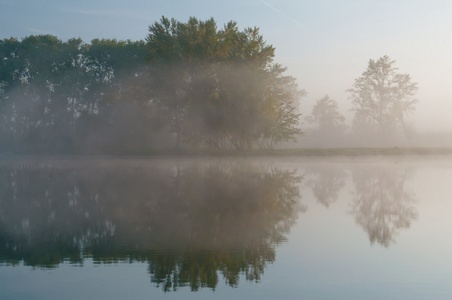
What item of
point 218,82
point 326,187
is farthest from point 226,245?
point 218,82

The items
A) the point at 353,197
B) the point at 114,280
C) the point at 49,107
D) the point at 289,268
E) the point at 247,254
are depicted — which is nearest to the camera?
the point at 114,280

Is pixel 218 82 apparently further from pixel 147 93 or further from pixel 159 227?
pixel 159 227

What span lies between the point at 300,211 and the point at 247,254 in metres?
4.70

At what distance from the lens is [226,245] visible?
8.28 metres

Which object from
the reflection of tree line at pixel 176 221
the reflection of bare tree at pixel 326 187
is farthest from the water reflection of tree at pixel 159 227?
the reflection of bare tree at pixel 326 187

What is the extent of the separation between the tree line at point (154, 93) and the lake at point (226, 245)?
2961 cm

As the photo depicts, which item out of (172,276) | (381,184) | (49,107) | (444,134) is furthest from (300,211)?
(444,134)

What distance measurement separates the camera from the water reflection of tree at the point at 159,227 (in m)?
7.16

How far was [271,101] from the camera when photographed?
44.3m

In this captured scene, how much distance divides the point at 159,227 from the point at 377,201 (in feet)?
23.6

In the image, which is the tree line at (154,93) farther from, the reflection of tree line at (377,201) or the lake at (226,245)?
the lake at (226,245)

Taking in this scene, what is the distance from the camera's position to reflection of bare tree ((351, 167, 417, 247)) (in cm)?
960

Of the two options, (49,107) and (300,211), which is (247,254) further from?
(49,107)

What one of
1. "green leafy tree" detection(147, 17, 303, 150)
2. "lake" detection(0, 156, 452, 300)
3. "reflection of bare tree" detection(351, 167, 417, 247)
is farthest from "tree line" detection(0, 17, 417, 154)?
"lake" detection(0, 156, 452, 300)
